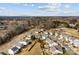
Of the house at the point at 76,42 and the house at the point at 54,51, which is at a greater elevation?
the house at the point at 76,42

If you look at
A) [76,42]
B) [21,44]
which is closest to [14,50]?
[21,44]

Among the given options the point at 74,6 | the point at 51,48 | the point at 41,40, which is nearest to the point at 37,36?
the point at 41,40

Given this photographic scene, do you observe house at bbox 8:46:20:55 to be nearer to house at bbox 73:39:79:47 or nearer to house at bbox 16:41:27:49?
house at bbox 16:41:27:49

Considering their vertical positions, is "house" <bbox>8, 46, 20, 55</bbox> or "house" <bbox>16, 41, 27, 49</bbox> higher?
"house" <bbox>16, 41, 27, 49</bbox>

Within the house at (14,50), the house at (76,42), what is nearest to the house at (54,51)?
the house at (76,42)

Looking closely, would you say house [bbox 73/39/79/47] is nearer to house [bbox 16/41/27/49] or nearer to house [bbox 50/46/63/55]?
house [bbox 50/46/63/55]

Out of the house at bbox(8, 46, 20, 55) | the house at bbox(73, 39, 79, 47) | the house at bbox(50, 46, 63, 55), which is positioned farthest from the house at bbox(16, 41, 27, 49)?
the house at bbox(73, 39, 79, 47)

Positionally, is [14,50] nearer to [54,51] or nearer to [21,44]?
[21,44]

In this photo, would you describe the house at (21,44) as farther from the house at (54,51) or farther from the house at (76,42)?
the house at (76,42)

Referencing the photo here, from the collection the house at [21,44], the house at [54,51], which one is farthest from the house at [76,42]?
the house at [21,44]

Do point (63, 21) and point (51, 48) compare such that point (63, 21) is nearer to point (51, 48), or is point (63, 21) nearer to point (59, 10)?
point (59, 10)

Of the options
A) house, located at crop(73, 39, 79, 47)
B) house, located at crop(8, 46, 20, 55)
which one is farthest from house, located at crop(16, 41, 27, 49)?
house, located at crop(73, 39, 79, 47)
